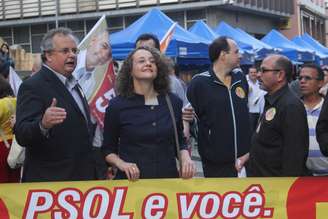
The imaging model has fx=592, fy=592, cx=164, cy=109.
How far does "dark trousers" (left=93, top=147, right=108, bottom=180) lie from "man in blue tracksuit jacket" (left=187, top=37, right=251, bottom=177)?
3.68ft

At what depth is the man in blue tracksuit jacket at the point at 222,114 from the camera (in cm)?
524

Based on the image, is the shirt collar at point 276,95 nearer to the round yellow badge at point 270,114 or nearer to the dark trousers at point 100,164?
the round yellow badge at point 270,114

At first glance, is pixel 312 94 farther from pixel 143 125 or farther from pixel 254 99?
pixel 254 99

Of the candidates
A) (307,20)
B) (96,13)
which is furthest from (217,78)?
(307,20)

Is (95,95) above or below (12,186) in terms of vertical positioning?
above

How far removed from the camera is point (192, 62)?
14.3 m

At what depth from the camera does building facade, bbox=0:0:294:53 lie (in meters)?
25.7

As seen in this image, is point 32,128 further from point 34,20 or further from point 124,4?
point 34,20

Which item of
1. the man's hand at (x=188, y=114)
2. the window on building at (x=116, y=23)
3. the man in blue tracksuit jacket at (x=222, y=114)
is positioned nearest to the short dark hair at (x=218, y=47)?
the man in blue tracksuit jacket at (x=222, y=114)

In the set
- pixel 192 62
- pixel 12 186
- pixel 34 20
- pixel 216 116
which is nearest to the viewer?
pixel 12 186

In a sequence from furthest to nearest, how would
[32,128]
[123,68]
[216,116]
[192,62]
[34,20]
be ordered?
[34,20] < [192,62] < [216,116] < [123,68] < [32,128]

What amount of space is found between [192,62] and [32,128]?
1075 cm

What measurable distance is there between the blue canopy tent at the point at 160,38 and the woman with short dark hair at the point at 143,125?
7209 mm

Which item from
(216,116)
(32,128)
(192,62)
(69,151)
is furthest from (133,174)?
(192,62)
